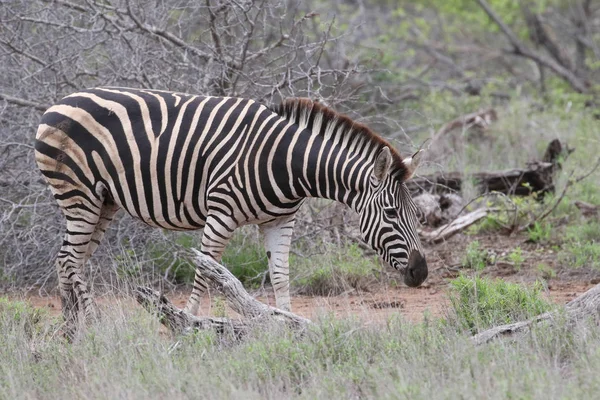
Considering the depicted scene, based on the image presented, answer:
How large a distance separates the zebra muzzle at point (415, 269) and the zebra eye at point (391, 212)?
311 mm

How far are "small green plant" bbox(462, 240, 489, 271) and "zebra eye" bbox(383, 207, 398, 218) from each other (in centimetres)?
A: 267

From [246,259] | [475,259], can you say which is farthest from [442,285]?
[246,259]

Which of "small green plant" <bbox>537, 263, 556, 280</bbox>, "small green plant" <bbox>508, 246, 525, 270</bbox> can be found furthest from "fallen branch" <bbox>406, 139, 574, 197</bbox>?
"small green plant" <bbox>537, 263, 556, 280</bbox>

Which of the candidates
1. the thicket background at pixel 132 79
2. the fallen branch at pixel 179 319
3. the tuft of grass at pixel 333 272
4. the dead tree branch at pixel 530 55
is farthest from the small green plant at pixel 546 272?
the dead tree branch at pixel 530 55

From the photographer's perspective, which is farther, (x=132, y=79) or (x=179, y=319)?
(x=132, y=79)

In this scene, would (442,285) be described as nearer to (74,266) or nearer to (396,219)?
(396,219)

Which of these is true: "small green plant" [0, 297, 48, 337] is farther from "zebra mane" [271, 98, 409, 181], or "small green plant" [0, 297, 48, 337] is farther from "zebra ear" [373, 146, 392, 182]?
"zebra ear" [373, 146, 392, 182]

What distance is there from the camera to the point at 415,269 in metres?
6.65

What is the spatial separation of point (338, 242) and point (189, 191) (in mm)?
2580

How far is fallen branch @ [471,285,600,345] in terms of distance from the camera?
5582mm

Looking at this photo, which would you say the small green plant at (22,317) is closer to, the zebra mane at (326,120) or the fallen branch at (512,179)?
the zebra mane at (326,120)

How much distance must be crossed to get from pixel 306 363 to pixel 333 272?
323 centimetres

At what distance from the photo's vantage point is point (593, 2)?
22.2 meters

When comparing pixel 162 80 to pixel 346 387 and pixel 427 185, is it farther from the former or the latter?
pixel 346 387
